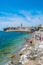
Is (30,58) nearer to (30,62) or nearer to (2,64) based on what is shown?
(30,62)

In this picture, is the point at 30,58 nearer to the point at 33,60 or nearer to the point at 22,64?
the point at 33,60

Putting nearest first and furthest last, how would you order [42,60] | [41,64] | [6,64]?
1. [41,64]
2. [42,60]
3. [6,64]

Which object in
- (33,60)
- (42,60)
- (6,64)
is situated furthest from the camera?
(6,64)

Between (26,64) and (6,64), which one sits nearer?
(26,64)

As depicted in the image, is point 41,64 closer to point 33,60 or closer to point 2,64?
point 33,60

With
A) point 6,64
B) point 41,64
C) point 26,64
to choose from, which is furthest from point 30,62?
point 6,64

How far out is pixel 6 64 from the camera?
58.1ft

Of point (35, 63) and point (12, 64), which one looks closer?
point (35, 63)

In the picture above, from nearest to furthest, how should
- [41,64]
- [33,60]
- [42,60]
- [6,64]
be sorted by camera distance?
[41,64]
[42,60]
[33,60]
[6,64]

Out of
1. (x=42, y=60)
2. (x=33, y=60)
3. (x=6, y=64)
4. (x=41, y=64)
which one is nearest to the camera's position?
→ (x=41, y=64)

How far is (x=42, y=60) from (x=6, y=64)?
4.38 metres

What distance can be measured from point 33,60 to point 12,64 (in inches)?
89.9

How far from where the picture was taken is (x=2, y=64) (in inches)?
710

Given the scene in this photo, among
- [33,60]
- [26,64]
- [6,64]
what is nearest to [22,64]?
[26,64]
